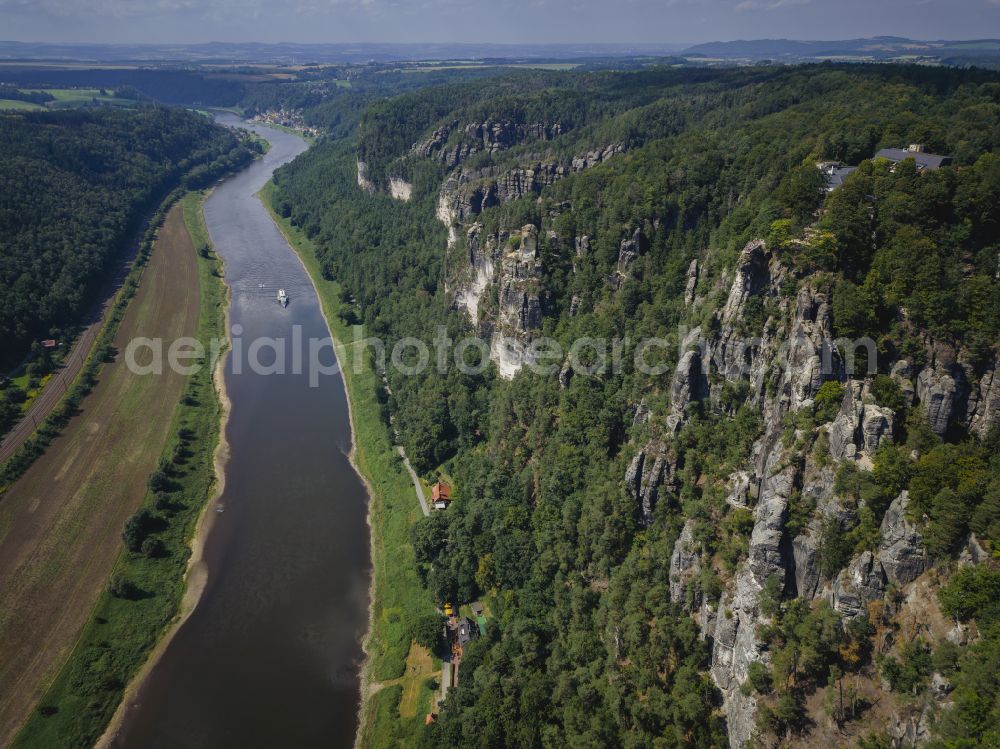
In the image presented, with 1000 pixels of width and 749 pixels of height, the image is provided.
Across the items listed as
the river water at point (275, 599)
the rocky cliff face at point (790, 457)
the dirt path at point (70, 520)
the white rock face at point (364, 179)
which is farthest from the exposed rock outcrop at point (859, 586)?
the white rock face at point (364, 179)

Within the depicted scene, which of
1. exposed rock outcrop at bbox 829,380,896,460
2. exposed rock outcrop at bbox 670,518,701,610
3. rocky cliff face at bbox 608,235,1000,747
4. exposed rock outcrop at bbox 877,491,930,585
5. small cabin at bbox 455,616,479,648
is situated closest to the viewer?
exposed rock outcrop at bbox 877,491,930,585

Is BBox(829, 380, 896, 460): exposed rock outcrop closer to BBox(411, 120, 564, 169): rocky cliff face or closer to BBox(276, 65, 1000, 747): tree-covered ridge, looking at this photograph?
BBox(276, 65, 1000, 747): tree-covered ridge

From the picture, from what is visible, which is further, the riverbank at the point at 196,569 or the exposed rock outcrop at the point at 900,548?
the riverbank at the point at 196,569

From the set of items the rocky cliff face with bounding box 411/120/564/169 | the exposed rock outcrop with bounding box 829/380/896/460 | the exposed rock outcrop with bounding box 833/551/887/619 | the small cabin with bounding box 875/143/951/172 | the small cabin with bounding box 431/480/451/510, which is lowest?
the small cabin with bounding box 431/480/451/510

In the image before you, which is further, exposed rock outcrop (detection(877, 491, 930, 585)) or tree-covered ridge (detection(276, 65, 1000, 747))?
tree-covered ridge (detection(276, 65, 1000, 747))

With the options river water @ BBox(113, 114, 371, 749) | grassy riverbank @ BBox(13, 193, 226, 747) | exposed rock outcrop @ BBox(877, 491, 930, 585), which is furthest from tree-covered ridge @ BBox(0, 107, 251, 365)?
exposed rock outcrop @ BBox(877, 491, 930, 585)

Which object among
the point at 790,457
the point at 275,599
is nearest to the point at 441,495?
the point at 275,599

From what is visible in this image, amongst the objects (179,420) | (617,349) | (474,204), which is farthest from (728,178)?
(179,420)

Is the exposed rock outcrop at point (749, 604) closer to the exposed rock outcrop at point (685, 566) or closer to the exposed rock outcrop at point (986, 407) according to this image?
the exposed rock outcrop at point (685, 566)
